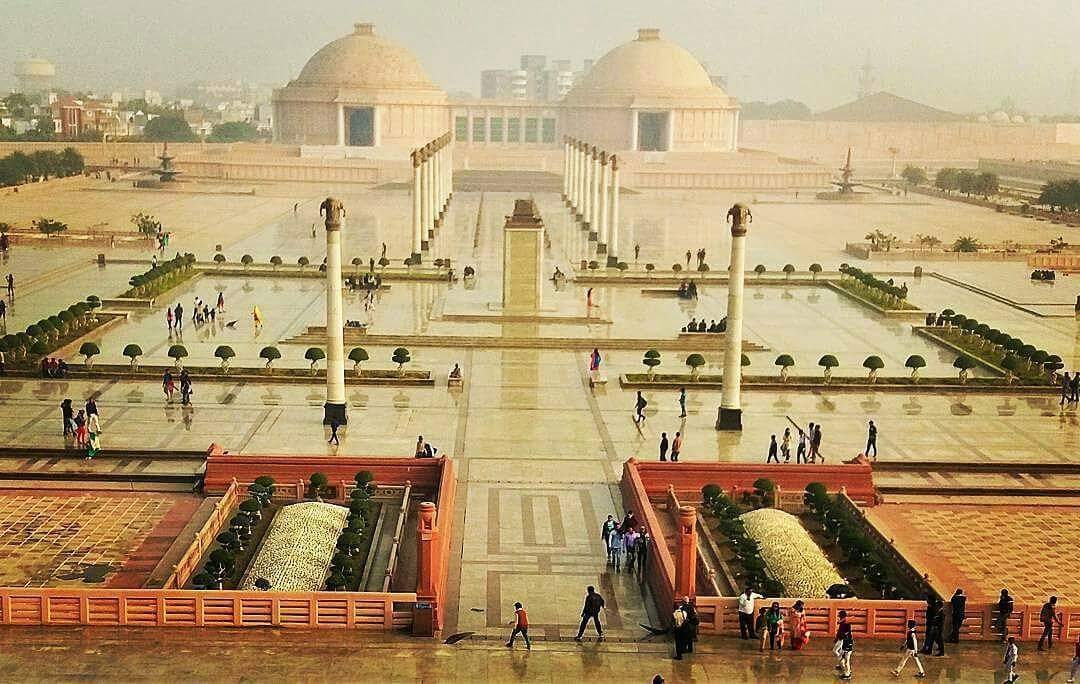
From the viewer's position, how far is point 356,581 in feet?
55.6

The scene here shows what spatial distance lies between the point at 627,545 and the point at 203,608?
19.0 feet

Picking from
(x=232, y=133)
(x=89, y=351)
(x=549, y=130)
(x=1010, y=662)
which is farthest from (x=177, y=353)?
(x=232, y=133)

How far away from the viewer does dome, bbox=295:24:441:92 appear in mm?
99562

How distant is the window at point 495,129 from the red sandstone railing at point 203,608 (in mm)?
103754

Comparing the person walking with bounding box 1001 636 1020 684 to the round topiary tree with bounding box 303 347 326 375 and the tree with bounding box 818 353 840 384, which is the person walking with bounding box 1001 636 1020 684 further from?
the round topiary tree with bounding box 303 347 326 375

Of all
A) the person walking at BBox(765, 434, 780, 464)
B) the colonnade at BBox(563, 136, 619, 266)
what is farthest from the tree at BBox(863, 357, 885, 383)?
the colonnade at BBox(563, 136, 619, 266)

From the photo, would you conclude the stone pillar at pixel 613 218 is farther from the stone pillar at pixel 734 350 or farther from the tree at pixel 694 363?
the stone pillar at pixel 734 350

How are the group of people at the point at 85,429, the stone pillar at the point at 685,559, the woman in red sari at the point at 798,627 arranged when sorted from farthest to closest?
the group of people at the point at 85,429 < the stone pillar at the point at 685,559 < the woman in red sari at the point at 798,627

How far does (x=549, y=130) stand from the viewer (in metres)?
116

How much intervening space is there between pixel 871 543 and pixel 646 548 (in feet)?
10.4

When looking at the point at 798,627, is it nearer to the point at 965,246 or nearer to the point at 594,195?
the point at 965,246

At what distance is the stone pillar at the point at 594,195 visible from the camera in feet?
185

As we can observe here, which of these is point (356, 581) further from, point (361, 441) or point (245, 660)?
point (361, 441)

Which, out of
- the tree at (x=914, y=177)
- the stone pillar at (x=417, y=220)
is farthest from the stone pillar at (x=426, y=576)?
the tree at (x=914, y=177)
